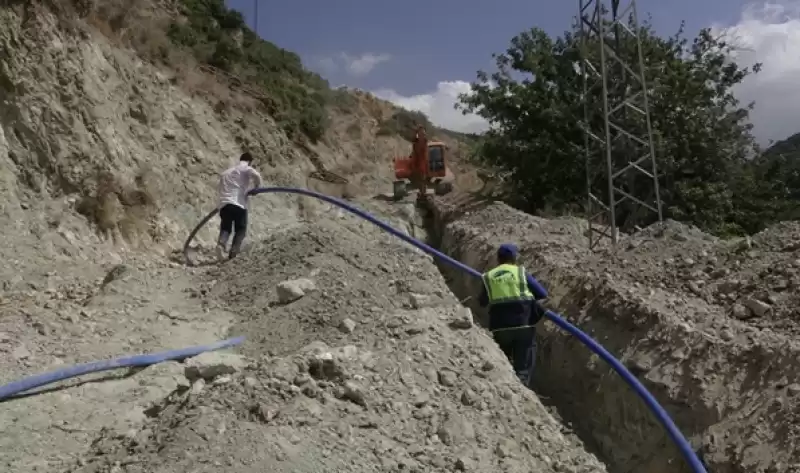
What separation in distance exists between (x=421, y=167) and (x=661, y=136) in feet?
19.9

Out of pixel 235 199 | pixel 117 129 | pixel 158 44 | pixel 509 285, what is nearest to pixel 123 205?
pixel 117 129

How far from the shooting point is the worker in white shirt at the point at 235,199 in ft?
29.0

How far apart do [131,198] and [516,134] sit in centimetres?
1135

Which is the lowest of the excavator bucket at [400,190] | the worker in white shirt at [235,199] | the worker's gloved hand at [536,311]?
the worker's gloved hand at [536,311]

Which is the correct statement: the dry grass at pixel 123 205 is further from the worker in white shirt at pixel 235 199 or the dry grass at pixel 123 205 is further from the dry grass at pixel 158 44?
the dry grass at pixel 158 44

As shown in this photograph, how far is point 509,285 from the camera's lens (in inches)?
248

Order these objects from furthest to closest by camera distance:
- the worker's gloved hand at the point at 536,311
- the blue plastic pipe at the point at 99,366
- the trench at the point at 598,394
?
the worker's gloved hand at the point at 536,311
the trench at the point at 598,394
the blue plastic pipe at the point at 99,366

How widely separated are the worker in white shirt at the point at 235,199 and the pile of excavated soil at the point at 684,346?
4.15 metres

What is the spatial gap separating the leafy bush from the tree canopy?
17.3 ft

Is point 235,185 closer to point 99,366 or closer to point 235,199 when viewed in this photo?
point 235,199

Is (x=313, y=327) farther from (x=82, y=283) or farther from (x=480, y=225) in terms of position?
(x=480, y=225)

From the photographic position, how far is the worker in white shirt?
8836 mm

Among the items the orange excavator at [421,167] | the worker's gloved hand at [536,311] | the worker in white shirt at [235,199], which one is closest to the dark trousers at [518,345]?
the worker's gloved hand at [536,311]

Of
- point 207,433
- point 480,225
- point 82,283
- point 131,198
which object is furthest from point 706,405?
point 480,225
